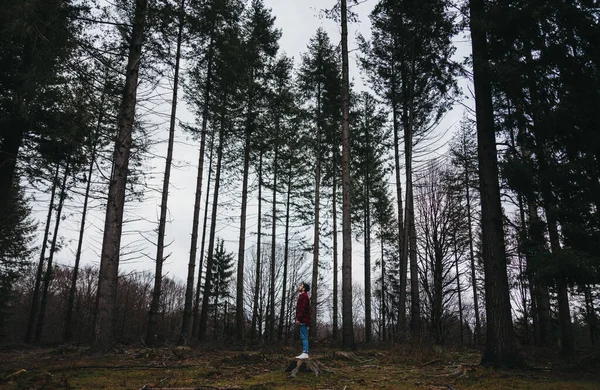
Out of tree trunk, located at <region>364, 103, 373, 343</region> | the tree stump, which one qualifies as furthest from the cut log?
tree trunk, located at <region>364, 103, 373, 343</region>

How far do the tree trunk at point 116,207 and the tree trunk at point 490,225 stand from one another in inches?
319

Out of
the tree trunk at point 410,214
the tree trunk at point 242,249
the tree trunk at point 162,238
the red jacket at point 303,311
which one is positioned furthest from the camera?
the tree trunk at point 242,249

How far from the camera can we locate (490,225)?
7426 millimetres

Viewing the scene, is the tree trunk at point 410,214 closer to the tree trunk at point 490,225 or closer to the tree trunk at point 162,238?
the tree trunk at point 490,225

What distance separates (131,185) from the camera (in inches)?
667

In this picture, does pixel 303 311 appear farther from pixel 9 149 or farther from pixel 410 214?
pixel 9 149

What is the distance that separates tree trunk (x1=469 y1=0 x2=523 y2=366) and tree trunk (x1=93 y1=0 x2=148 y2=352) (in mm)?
8111

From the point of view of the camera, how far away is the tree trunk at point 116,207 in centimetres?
758

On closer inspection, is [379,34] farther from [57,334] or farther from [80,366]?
[57,334]

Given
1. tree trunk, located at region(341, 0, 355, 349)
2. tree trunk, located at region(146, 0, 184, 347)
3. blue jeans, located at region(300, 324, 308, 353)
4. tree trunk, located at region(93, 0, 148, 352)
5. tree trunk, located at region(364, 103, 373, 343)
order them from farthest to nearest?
tree trunk, located at region(364, 103, 373, 343) < tree trunk, located at region(146, 0, 184, 347) < tree trunk, located at region(341, 0, 355, 349) < tree trunk, located at region(93, 0, 148, 352) < blue jeans, located at region(300, 324, 308, 353)

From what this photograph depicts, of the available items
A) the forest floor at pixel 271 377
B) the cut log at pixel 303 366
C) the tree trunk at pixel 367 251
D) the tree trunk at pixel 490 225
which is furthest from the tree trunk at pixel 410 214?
the cut log at pixel 303 366

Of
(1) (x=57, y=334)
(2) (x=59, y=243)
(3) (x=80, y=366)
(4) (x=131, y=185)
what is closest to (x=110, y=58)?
(3) (x=80, y=366)

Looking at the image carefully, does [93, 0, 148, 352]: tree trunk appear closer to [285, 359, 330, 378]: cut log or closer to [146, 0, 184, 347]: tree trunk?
[146, 0, 184, 347]: tree trunk

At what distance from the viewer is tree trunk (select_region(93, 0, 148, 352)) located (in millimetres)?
7578
